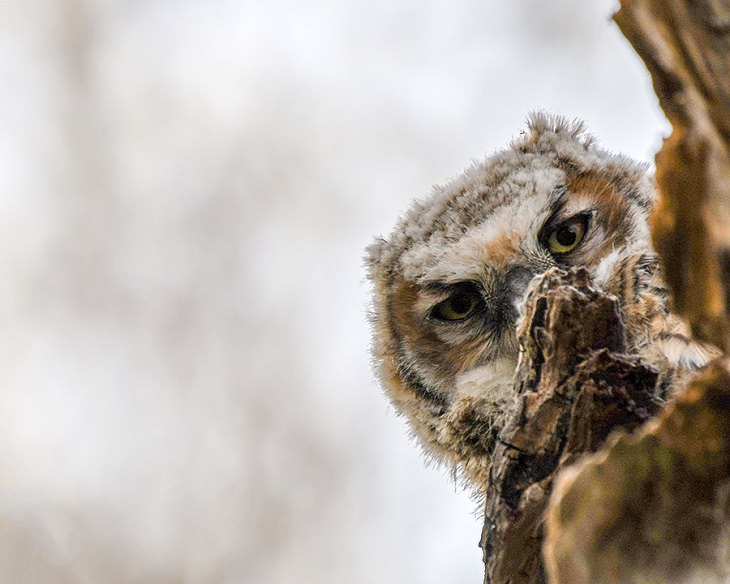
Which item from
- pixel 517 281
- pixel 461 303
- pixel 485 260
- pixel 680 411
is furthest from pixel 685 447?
pixel 461 303

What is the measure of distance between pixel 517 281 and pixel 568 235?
30 centimetres

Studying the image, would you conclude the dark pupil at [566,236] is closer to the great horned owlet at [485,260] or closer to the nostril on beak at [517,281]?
the great horned owlet at [485,260]

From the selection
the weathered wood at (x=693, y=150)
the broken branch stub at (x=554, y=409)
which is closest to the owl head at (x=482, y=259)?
the broken branch stub at (x=554, y=409)

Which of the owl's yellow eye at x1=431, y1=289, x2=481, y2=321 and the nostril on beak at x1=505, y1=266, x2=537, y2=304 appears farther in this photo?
the owl's yellow eye at x1=431, y1=289, x2=481, y2=321

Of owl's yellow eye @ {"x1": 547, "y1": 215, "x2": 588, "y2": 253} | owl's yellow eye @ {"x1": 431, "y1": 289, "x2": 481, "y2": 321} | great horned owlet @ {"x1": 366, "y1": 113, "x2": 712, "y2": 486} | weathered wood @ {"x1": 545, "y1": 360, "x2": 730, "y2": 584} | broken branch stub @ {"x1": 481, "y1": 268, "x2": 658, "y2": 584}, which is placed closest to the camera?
weathered wood @ {"x1": 545, "y1": 360, "x2": 730, "y2": 584}

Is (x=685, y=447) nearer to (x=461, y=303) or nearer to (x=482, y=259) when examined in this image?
(x=482, y=259)

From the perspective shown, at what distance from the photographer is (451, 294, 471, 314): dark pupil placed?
3.12 m

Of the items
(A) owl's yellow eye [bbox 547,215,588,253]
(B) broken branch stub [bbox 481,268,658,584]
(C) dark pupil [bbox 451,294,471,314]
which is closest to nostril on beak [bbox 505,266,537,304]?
(A) owl's yellow eye [bbox 547,215,588,253]

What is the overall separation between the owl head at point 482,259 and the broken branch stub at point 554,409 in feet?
3.63

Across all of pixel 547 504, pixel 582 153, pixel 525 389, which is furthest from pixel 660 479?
pixel 582 153

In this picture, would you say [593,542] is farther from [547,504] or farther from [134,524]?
[134,524]

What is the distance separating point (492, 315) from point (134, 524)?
7.26ft

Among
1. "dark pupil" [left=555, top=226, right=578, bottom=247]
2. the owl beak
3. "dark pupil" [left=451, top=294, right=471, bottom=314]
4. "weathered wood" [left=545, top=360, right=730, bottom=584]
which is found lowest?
"weathered wood" [left=545, top=360, right=730, bottom=584]

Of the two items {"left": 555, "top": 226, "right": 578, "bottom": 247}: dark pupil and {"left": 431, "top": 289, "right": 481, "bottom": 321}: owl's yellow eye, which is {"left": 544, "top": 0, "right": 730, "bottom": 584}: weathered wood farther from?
{"left": 431, "top": 289, "right": 481, "bottom": 321}: owl's yellow eye
